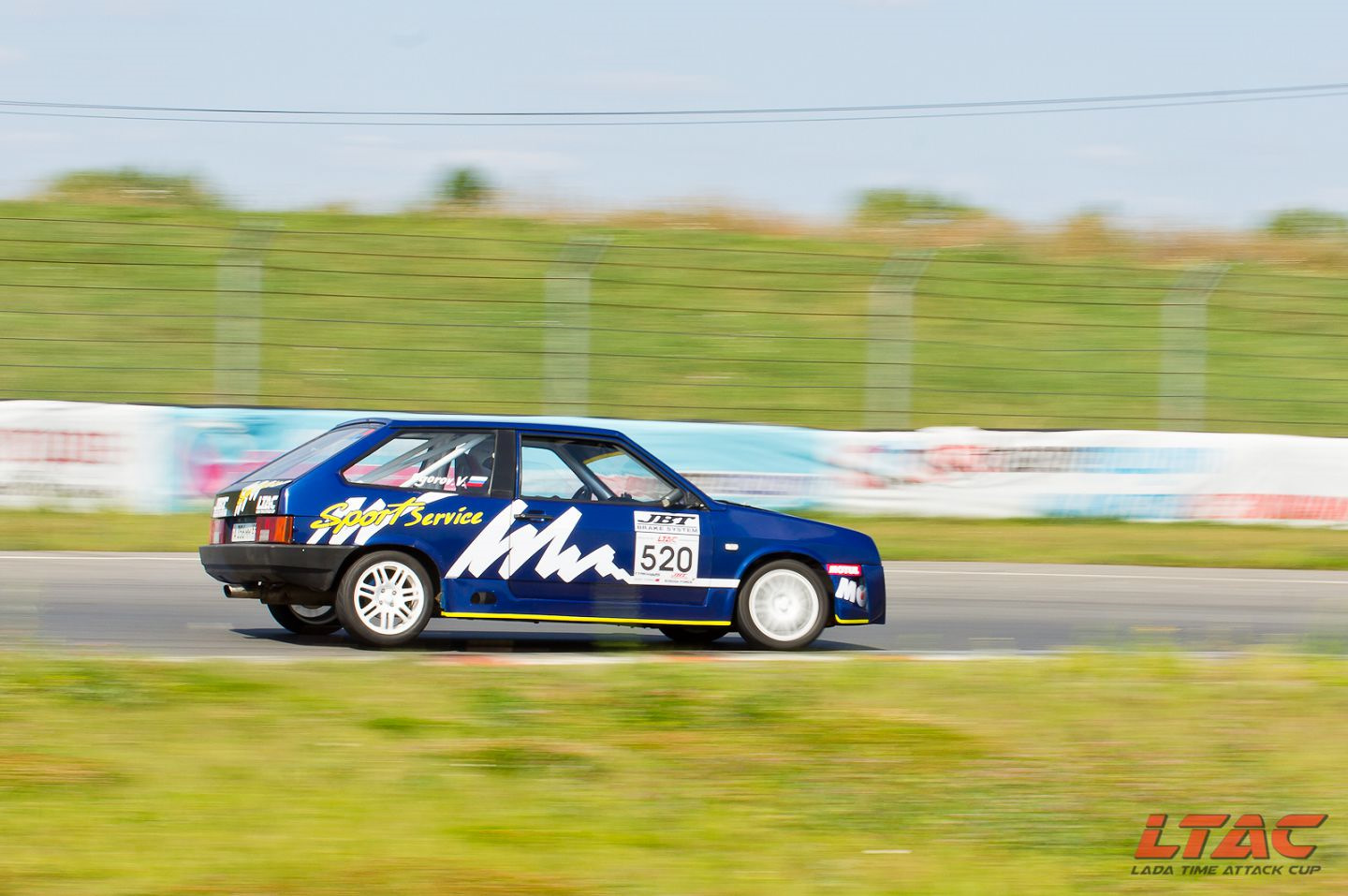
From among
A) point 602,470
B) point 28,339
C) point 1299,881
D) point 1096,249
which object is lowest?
point 1299,881

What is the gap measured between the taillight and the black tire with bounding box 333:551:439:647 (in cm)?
40

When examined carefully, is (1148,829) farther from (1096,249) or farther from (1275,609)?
(1096,249)

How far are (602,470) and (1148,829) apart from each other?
4.96 meters

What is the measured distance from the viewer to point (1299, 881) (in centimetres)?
463

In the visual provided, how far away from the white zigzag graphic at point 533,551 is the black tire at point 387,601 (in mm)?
211

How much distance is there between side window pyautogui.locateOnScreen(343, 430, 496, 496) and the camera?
29.6ft

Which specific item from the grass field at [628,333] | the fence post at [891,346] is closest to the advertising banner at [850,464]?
the fence post at [891,346]

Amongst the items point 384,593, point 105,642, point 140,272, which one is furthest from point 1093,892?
point 140,272

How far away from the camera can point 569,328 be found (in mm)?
19688

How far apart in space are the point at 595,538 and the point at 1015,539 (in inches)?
364

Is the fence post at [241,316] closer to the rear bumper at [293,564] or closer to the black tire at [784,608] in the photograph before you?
the rear bumper at [293,564]

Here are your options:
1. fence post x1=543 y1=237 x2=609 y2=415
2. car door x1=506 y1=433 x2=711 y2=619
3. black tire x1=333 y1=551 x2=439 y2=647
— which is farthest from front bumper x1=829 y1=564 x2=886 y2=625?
fence post x1=543 y1=237 x2=609 y2=415

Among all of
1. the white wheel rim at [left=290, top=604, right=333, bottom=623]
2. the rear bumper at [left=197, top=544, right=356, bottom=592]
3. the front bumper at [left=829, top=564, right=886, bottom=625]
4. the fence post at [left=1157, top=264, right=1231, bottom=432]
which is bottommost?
the white wheel rim at [left=290, top=604, right=333, bottom=623]

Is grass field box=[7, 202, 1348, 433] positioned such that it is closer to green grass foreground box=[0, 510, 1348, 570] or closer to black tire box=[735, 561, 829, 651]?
green grass foreground box=[0, 510, 1348, 570]
